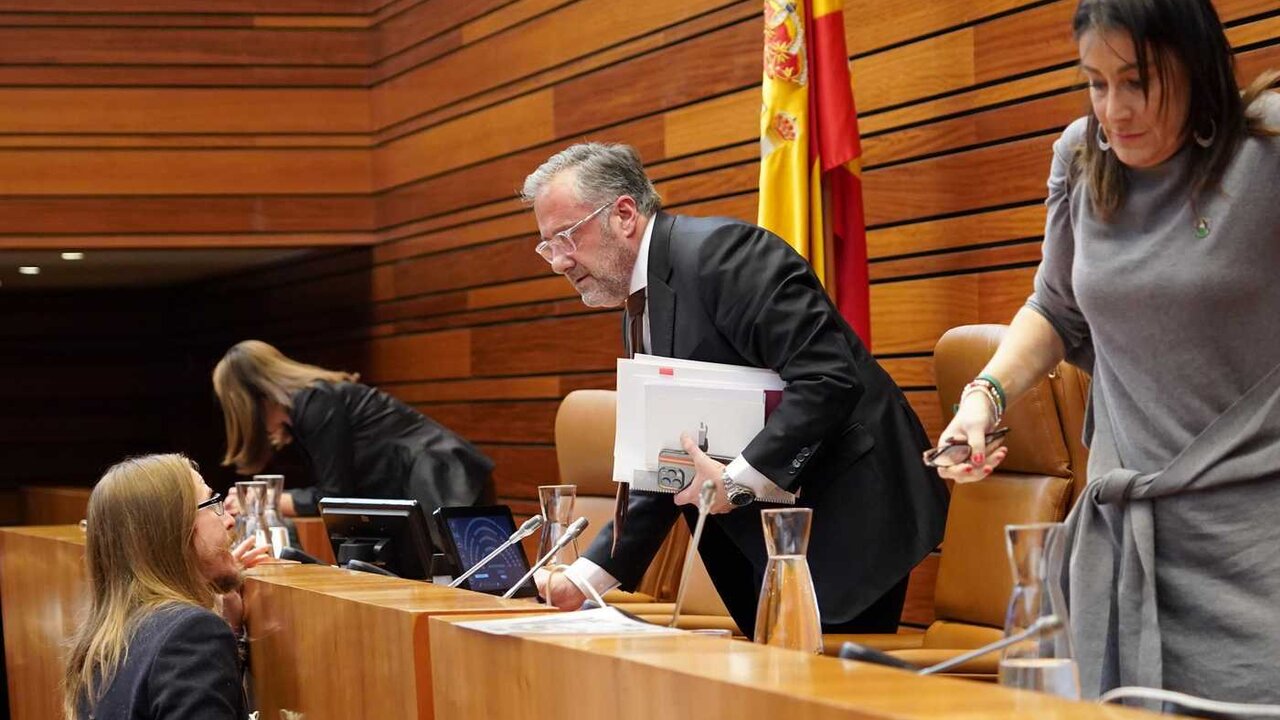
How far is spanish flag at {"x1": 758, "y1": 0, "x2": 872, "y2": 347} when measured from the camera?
3.72 meters

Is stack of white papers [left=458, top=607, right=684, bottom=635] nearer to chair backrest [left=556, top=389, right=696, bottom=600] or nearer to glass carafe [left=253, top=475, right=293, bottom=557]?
glass carafe [left=253, top=475, right=293, bottom=557]

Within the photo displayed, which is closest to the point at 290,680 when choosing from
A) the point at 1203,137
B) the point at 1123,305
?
the point at 1123,305

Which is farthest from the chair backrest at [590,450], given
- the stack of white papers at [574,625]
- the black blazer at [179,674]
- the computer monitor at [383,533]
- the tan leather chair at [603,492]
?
the stack of white papers at [574,625]

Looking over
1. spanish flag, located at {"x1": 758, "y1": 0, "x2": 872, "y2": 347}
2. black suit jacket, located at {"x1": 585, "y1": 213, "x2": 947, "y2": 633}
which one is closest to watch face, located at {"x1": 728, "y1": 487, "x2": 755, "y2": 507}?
black suit jacket, located at {"x1": 585, "y1": 213, "x2": 947, "y2": 633}

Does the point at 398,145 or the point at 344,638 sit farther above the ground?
the point at 398,145

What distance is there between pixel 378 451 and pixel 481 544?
2.33 m

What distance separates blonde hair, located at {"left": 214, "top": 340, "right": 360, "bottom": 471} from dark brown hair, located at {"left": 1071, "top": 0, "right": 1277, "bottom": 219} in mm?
3755

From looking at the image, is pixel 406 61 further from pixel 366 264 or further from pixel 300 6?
pixel 366 264

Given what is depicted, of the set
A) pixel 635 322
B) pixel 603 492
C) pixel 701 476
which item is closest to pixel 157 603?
pixel 701 476

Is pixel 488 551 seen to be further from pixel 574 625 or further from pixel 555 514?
pixel 574 625

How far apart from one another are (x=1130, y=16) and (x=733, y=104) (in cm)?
322

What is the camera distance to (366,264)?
7.18 metres

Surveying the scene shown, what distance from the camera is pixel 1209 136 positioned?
154 cm

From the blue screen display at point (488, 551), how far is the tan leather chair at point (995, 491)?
0.69m
